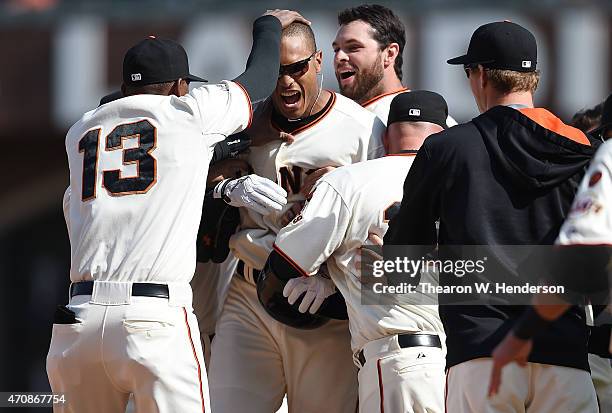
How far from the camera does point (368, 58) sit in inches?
261

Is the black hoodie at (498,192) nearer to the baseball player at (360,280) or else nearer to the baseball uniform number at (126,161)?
the baseball player at (360,280)

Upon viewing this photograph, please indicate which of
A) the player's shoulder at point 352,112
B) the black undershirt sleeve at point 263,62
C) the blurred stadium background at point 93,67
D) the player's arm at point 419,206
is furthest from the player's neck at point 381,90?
the blurred stadium background at point 93,67

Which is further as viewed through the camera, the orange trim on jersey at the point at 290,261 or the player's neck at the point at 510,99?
the orange trim on jersey at the point at 290,261

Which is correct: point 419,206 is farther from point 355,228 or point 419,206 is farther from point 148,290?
point 148,290

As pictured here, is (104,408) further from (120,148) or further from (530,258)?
(530,258)

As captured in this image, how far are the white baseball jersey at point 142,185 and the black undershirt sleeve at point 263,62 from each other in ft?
0.73

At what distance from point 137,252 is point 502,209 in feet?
4.62

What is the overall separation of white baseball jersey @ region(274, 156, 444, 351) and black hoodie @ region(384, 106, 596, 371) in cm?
63

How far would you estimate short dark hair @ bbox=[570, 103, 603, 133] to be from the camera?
6387 millimetres

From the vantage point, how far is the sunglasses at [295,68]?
582 cm

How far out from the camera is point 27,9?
12.9m

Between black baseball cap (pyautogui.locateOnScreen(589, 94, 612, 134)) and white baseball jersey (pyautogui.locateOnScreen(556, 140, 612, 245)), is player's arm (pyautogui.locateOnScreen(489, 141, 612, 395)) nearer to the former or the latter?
white baseball jersey (pyautogui.locateOnScreen(556, 140, 612, 245))

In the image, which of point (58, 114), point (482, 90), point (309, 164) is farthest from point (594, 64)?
point (482, 90)

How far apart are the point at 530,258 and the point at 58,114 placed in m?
8.73
